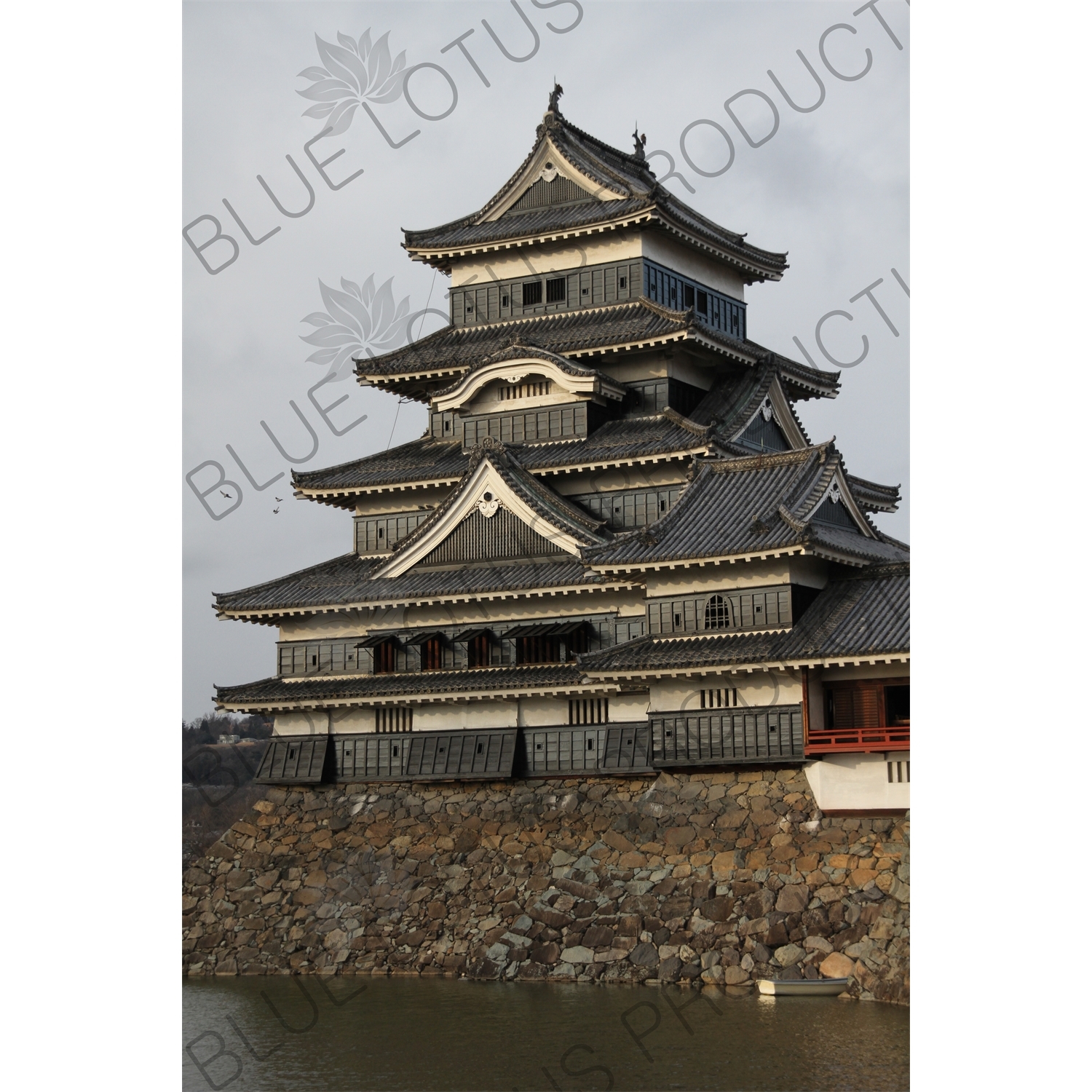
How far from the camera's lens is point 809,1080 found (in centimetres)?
2131

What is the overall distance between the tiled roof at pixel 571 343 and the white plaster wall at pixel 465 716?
920 cm

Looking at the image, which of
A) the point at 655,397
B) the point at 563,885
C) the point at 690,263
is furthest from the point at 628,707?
the point at 690,263

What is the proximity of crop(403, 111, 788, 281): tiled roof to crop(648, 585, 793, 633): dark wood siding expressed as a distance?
11227 mm

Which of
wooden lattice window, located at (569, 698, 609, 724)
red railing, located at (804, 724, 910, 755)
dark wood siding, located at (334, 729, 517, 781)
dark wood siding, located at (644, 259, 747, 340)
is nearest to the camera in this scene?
red railing, located at (804, 724, 910, 755)

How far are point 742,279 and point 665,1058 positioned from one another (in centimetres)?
2630

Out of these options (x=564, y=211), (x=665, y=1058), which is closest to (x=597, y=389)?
(x=564, y=211)

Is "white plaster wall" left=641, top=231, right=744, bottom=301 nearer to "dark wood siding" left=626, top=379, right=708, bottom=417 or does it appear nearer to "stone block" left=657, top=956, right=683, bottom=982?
"dark wood siding" left=626, top=379, right=708, bottom=417

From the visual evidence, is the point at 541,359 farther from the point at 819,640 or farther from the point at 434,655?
the point at 819,640

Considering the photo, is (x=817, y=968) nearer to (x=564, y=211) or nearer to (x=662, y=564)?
(x=662, y=564)

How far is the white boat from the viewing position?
1070 inches

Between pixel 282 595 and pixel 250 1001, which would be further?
pixel 282 595

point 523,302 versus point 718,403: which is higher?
point 523,302

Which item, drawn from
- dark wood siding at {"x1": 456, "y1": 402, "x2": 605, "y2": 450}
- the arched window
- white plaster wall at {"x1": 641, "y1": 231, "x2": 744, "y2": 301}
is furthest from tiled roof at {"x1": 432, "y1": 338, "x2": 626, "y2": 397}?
the arched window

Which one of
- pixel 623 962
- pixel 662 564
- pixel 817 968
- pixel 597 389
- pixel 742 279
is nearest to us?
pixel 817 968
